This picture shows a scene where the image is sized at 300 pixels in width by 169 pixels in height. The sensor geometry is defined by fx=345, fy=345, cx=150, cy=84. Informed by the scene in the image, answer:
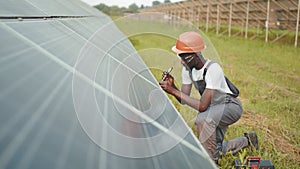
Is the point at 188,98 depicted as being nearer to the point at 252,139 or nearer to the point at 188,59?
the point at 188,59

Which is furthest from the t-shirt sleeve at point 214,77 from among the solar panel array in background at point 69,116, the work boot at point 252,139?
the work boot at point 252,139

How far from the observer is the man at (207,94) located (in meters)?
2.81

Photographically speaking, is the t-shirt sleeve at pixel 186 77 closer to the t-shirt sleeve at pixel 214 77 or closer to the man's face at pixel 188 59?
the man's face at pixel 188 59

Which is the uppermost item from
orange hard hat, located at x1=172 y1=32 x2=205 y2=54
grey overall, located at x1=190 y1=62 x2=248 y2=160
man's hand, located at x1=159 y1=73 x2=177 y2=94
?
orange hard hat, located at x1=172 y1=32 x2=205 y2=54

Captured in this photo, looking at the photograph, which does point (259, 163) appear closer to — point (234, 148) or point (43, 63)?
point (234, 148)

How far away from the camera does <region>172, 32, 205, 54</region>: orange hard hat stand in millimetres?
2764

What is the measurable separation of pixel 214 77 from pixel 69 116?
1684 mm

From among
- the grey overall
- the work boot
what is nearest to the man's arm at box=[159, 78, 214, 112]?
the grey overall

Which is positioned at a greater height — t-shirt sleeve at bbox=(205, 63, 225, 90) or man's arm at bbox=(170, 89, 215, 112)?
t-shirt sleeve at bbox=(205, 63, 225, 90)

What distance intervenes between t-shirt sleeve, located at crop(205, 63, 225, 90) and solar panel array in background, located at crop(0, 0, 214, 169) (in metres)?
0.64

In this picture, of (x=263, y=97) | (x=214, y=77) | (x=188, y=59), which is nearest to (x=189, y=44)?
(x=188, y=59)

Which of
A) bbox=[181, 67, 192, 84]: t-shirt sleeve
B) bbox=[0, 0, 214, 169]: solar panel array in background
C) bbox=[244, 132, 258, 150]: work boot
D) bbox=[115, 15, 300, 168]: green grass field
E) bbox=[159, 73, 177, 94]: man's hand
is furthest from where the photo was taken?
bbox=[244, 132, 258, 150]: work boot

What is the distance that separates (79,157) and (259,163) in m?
2.13

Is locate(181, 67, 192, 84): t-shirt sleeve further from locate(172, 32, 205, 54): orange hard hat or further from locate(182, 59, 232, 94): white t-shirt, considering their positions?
locate(172, 32, 205, 54): orange hard hat
